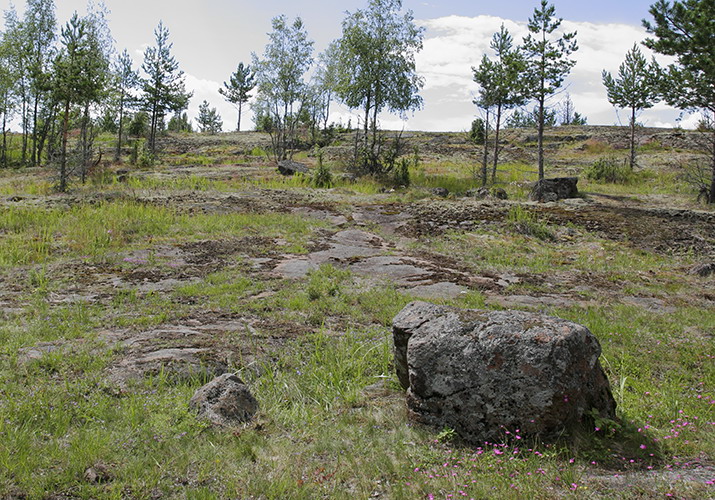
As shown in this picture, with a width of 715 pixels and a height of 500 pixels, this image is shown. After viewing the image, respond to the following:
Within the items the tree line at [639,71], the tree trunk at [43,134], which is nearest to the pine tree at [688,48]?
the tree line at [639,71]

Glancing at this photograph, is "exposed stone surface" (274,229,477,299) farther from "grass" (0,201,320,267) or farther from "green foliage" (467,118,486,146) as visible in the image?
"green foliage" (467,118,486,146)

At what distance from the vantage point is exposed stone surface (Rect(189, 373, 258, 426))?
3.83 metres

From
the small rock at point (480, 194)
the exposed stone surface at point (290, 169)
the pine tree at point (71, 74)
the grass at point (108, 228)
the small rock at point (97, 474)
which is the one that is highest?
the pine tree at point (71, 74)

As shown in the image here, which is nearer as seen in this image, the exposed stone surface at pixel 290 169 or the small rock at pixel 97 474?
the small rock at pixel 97 474

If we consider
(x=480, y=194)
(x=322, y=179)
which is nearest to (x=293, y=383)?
(x=480, y=194)

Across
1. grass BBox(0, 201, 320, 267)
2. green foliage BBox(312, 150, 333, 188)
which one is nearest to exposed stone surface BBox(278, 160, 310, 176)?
green foliage BBox(312, 150, 333, 188)

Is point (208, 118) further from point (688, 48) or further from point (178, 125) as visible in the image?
point (688, 48)

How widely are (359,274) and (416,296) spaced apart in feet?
5.71

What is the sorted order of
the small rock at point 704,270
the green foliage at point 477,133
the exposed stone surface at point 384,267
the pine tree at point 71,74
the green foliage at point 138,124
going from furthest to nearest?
the green foliage at point 138,124
the green foliage at point 477,133
the pine tree at point 71,74
the small rock at point 704,270
the exposed stone surface at point 384,267

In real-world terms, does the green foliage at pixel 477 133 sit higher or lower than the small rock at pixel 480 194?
higher

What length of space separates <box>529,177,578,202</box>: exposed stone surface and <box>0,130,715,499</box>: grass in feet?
24.8

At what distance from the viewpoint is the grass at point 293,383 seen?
3039 mm

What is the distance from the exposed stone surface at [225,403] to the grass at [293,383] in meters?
0.11

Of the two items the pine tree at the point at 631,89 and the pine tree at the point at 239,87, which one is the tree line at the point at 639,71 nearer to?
the pine tree at the point at 631,89
